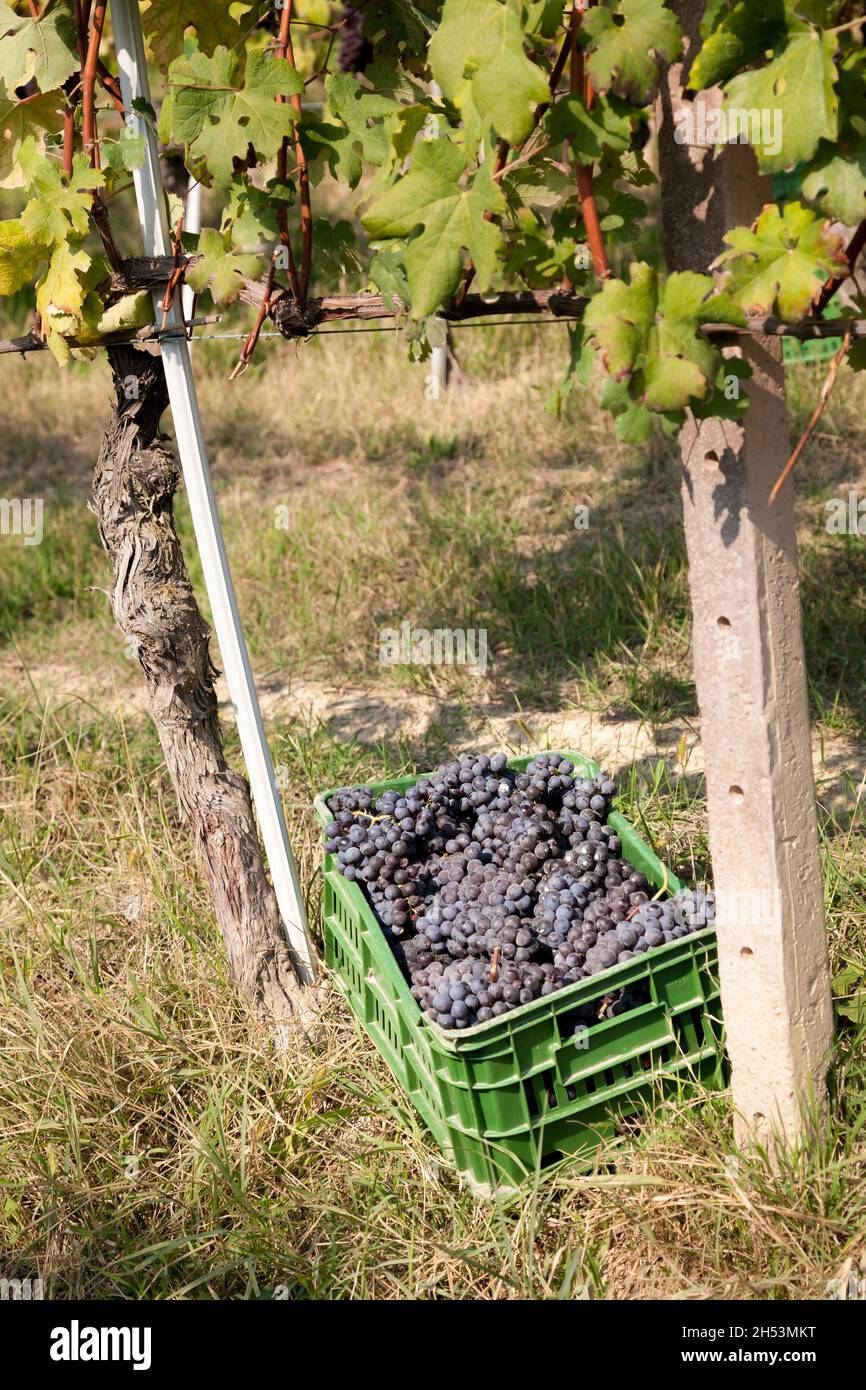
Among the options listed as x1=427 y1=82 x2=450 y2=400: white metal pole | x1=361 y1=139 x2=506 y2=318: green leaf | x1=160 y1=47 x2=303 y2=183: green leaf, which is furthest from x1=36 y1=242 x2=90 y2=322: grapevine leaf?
x1=427 y1=82 x2=450 y2=400: white metal pole

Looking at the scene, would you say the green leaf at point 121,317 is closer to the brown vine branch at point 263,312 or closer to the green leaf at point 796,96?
the brown vine branch at point 263,312

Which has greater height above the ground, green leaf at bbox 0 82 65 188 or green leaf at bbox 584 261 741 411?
green leaf at bbox 0 82 65 188

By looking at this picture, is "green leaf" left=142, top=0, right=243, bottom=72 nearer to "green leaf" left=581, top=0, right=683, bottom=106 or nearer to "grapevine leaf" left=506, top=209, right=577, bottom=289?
"grapevine leaf" left=506, top=209, right=577, bottom=289

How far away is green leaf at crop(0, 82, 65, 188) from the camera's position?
91.0 inches

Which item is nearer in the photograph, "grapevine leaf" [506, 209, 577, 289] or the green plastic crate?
"grapevine leaf" [506, 209, 577, 289]

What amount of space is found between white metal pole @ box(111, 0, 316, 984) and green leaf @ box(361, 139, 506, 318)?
0.70 metres

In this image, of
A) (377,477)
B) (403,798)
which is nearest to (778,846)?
(403,798)

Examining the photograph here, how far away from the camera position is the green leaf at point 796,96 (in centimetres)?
141

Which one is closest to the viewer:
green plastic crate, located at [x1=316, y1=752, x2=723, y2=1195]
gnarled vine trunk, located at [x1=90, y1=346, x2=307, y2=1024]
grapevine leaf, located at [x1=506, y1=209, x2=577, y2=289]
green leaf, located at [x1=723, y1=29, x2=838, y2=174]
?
green leaf, located at [x1=723, y1=29, x2=838, y2=174]

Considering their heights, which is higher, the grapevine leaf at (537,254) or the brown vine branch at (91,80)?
the brown vine branch at (91,80)

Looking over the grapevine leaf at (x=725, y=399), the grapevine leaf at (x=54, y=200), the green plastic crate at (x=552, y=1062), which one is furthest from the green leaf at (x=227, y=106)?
the green plastic crate at (x=552, y=1062)

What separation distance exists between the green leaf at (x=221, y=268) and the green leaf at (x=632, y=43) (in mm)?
760

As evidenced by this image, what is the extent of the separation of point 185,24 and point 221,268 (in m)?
0.58
